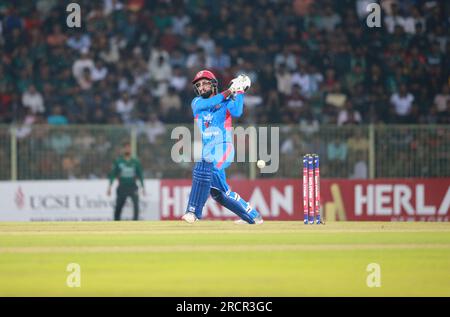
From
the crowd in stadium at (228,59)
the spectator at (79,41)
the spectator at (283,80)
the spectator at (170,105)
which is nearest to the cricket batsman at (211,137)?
the crowd in stadium at (228,59)

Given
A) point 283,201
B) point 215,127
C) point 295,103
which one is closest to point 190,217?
point 215,127

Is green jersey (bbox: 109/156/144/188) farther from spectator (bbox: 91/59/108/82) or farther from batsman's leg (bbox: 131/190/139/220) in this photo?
spectator (bbox: 91/59/108/82)

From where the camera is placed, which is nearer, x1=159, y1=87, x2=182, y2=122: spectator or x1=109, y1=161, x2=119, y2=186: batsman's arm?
x1=109, y1=161, x2=119, y2=186: batsman's arm

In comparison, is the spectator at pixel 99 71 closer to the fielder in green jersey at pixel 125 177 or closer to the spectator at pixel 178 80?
the spectator at pixel 178 80

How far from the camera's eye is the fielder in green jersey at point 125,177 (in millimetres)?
22891

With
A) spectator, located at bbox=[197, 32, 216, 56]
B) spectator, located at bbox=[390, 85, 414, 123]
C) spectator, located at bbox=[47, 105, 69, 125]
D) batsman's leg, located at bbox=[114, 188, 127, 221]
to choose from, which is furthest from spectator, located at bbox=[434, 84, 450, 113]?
spectator, located at bbox=[47, 105, 69, 125]

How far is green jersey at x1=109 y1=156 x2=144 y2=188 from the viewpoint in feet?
75.2

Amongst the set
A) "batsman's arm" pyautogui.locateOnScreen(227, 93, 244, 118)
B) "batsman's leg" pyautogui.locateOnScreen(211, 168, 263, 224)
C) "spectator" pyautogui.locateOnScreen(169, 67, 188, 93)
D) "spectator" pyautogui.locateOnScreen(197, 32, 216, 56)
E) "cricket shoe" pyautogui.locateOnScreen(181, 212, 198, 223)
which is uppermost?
"spectator" pyautogui.locateOnScreen(197, 32, 216, 56)

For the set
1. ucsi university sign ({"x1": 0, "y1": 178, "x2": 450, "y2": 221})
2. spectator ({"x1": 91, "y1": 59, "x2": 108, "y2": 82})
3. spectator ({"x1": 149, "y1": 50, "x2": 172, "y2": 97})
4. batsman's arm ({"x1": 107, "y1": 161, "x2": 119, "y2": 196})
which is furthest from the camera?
spectator ({"x1": 91, "y1": 59, "x2": 108, "y2": 82})

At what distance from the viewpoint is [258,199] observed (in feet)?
77.3

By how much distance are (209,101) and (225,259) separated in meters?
2.63

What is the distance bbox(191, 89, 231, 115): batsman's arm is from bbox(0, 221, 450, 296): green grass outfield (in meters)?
1.70

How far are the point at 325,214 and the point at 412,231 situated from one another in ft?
26.6
